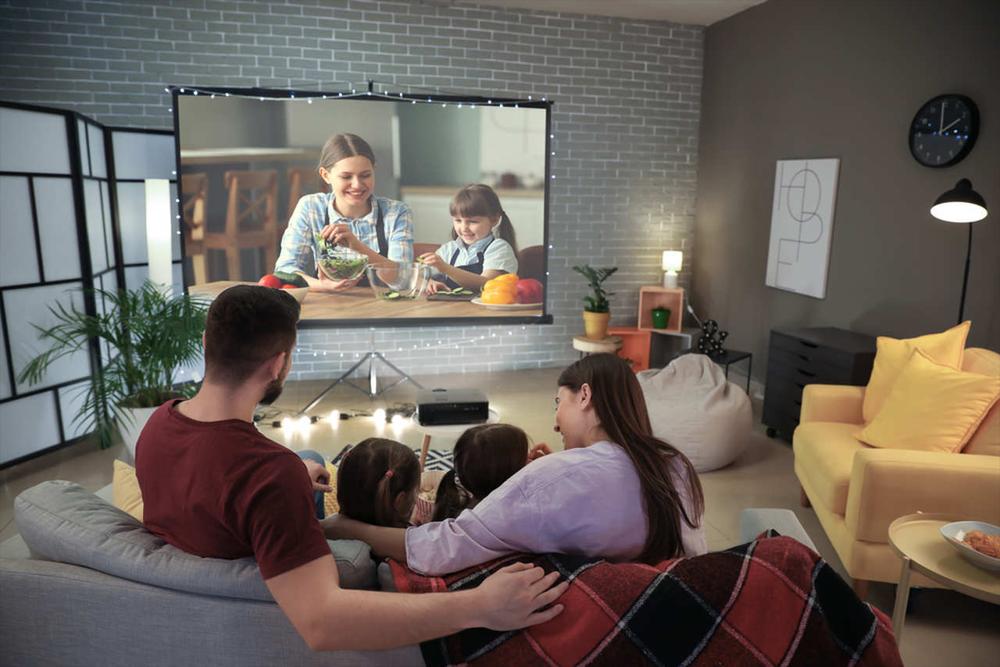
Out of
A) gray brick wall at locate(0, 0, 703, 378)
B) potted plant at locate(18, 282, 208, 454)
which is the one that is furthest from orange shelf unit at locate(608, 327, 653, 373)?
potted plant at locate(18, 282, 208, 454)

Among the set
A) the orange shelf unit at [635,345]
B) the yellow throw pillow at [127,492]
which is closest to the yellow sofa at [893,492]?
the yellow throw pillow at [127,492]

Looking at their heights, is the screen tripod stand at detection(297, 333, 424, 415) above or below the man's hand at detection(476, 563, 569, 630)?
below

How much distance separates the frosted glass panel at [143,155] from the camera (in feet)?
14.8

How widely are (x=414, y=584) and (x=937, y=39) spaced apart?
3906 millimetres

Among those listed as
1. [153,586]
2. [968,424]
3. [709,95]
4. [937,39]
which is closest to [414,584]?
[153,586]

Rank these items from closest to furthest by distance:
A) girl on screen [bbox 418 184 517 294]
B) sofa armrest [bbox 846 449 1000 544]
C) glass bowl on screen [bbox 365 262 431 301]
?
sofa armrest [bbox 846 449 1000 544] → glass bowl on screen [bbox 365 262 431 301] → girl on screen [bbox 418 184 517 294]

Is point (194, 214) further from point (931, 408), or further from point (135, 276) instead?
point (931, 408)

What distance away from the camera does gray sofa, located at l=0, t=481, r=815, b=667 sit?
1117 millimetres

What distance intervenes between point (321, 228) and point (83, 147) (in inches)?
61.4

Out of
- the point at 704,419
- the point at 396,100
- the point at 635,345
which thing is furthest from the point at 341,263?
Answer: the point at 704,419

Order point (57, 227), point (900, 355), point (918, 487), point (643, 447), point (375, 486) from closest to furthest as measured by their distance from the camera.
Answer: point (643, 447) → point (375, 486) → point (918, 487) → point (900, 355) → point (57, 227)

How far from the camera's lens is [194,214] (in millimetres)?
4832

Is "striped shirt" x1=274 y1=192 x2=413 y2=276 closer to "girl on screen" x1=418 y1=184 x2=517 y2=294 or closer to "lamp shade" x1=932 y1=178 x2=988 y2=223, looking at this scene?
"girl on screen" x1=418 y1=184 x2=517 y2=294

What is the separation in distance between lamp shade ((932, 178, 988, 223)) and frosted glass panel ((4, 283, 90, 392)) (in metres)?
4.39
